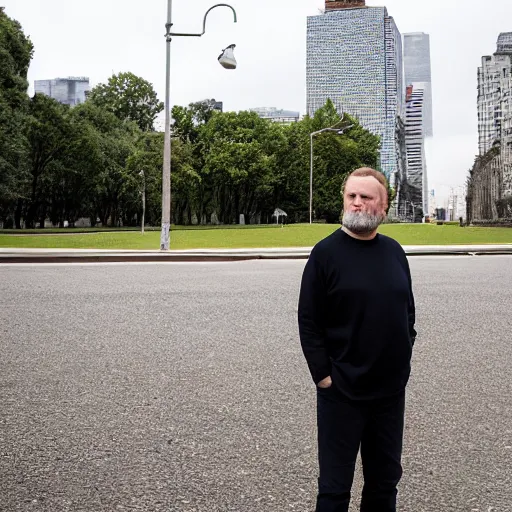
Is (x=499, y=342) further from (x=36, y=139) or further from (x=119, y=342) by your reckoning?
(x=36, y=139)

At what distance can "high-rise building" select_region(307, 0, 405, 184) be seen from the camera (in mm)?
175875

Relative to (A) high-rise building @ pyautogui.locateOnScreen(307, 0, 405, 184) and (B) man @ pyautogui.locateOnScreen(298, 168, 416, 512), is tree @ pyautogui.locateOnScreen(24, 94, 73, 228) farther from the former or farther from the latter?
(A) high-rise building @ pyautogui.locateOnScreen(307, 0, 405, 184)

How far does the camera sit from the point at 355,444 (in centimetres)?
260

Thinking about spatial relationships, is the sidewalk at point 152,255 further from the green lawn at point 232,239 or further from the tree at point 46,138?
the tree at point 46,138

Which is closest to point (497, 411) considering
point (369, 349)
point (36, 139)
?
point (369, 349)

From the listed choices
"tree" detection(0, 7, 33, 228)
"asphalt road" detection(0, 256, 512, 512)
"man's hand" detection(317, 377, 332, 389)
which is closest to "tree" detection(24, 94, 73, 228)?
"tree" detection(0, 7, 33, 228)

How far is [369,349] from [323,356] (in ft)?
0.58

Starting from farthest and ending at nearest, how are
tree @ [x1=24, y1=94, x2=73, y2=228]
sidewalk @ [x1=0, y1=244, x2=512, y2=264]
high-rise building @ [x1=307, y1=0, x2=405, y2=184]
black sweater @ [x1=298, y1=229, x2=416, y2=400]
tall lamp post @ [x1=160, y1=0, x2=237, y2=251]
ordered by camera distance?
high-rise building @ [x1=307, y1=0, x2=405, y2=184], tree @ [x1=24, y1=94, x2=73, y2=228], tall lamp post @ [x1=160, y1=0, x2=237, y2=251], sidewalk @ [x1=0, y1=244, x2=512, y2=264], black sweater @ [x1=298, y1=229, x2=416, y2=400]

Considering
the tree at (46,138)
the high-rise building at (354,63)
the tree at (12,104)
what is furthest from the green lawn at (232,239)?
the high-rise building at (354,63)

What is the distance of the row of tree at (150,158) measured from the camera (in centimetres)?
4669

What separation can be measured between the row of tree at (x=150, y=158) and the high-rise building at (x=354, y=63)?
105262mm

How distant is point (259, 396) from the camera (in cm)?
509

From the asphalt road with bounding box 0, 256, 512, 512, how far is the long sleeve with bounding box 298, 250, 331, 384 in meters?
0.94

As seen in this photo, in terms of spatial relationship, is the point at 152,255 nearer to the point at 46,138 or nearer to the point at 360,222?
the point at 360,222
